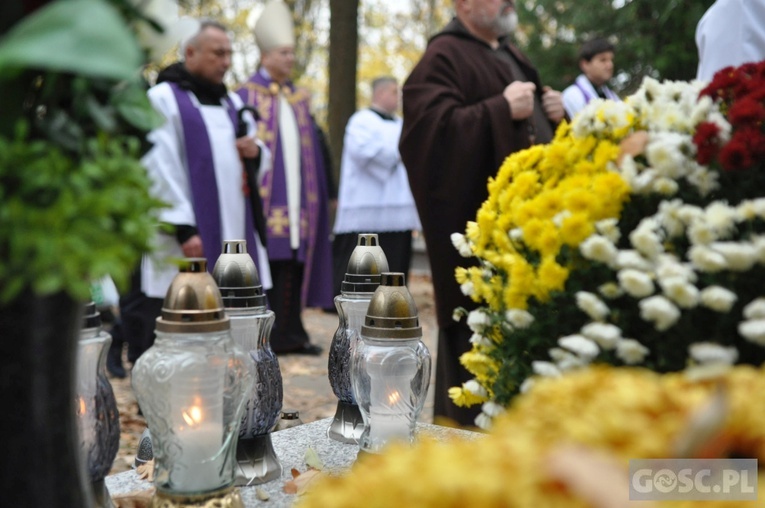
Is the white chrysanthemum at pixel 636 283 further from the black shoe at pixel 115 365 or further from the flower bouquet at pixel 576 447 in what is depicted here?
the black shoe at pixel 115 365

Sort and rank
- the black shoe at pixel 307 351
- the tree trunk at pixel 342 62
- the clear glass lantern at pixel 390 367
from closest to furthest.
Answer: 1. the clear glass lantern at pixel 390 367
2. the black shoe at pixel 307 351
3. the tree trunk at pixel 342 62

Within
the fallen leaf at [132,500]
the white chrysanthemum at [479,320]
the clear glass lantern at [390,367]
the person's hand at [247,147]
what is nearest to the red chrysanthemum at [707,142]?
the white chrysanthemum at [479,320]

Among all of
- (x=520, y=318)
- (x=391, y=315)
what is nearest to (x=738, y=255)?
(x=520, y=318)

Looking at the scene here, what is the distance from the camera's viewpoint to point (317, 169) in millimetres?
6785

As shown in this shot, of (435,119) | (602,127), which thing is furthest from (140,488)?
(435,119)

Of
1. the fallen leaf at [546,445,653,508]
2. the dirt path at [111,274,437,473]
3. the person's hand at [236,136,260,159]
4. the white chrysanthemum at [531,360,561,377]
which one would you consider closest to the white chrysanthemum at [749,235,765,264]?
the white chrysanthemum at [531,360,561,377]

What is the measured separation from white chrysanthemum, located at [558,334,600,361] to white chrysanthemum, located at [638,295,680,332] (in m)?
0.09

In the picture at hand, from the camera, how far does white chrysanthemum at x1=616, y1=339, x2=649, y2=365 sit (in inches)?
46.6

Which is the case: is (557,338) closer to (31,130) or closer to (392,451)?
(392,451)

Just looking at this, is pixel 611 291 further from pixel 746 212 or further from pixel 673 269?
pixel 746 212

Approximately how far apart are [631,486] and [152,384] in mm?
855

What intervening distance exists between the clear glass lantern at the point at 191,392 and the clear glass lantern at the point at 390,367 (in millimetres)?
369

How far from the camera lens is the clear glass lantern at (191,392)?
4.48ft

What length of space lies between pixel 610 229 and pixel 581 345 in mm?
186
